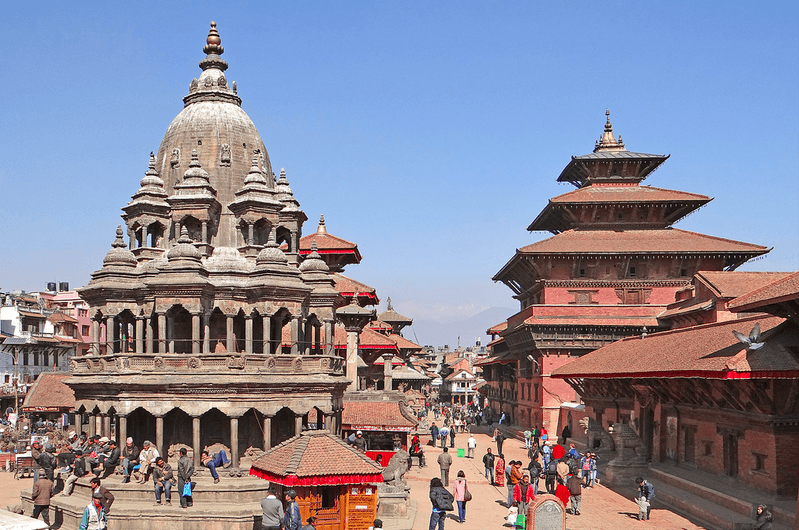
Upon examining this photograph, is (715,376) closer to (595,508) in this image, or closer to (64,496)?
(595,508)

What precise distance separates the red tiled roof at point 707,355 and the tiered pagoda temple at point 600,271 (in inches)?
484

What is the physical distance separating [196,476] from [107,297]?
8.02m

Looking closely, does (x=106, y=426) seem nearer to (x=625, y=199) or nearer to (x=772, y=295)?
(x=772, y=295)

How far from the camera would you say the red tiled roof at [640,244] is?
50.0m

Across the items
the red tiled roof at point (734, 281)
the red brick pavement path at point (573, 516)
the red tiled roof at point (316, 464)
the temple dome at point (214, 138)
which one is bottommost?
the red brick pavement path at point (573, 516)

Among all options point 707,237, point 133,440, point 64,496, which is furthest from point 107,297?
point 707,237

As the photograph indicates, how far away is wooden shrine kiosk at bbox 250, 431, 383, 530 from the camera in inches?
737

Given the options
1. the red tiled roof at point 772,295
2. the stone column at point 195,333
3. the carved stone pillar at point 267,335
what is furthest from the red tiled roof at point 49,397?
the red tiled roof at point 772,295

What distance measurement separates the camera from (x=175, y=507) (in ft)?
81.6

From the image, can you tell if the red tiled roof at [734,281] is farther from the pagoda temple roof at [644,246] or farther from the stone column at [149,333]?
the stone column at [149,333]

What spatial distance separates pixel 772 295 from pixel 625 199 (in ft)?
114

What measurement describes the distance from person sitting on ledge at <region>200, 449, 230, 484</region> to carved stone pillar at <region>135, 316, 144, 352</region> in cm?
468

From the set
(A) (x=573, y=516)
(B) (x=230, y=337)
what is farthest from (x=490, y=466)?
(B) (x=230, y=337)

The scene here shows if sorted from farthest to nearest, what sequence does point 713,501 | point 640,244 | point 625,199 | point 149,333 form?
1. point 625,199
2. point 640,244
3. point 149,333
4. point 713,501
